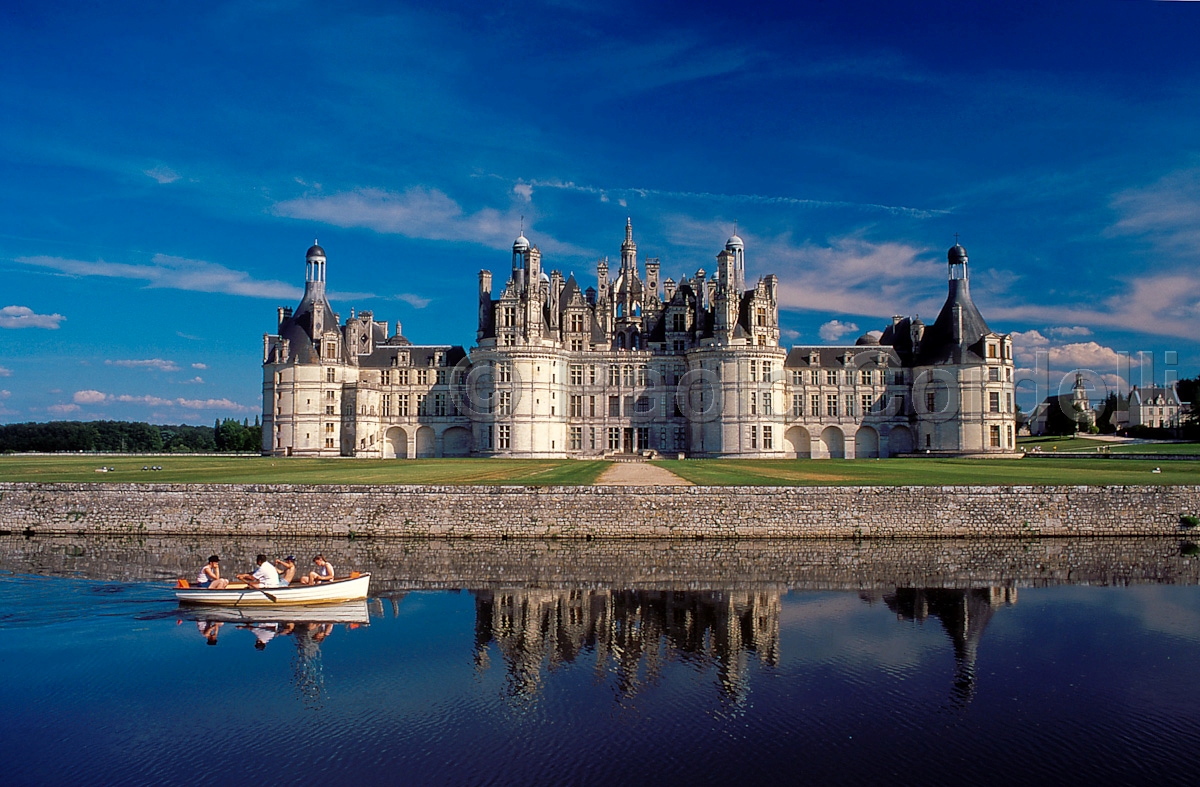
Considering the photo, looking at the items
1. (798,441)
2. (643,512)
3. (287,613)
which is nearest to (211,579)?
(287,613)

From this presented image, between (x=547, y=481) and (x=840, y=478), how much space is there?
13.4 m

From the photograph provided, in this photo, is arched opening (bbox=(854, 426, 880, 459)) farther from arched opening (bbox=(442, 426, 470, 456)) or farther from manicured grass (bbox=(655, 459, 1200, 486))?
arched opening (bbox=(442, 426, 470, 456))

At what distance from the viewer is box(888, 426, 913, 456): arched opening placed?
77.2 metres

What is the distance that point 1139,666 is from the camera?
17531mm

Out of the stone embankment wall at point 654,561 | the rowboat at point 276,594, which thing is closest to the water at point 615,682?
the stone embankment wall at point 654,561

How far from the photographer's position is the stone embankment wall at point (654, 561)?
26.0 metres

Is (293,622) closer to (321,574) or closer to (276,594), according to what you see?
(276,594)

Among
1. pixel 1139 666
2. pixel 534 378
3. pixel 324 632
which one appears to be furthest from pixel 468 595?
pixel 534 378

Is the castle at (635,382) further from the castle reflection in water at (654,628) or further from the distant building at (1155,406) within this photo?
the distant building at (1155,406)

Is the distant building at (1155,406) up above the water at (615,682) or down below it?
above

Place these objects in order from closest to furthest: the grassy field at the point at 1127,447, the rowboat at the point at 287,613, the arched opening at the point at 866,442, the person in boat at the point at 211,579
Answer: the rowboat at the point at 287,613 < the person in boat at the point at 211,579 < the grassy field at the point at 1127,447 < the arched opening at the point at 866,442

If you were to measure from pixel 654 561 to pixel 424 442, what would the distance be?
53523mm

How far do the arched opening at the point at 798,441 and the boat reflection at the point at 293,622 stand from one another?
192 feet

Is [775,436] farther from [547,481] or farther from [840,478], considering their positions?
[547,481]
